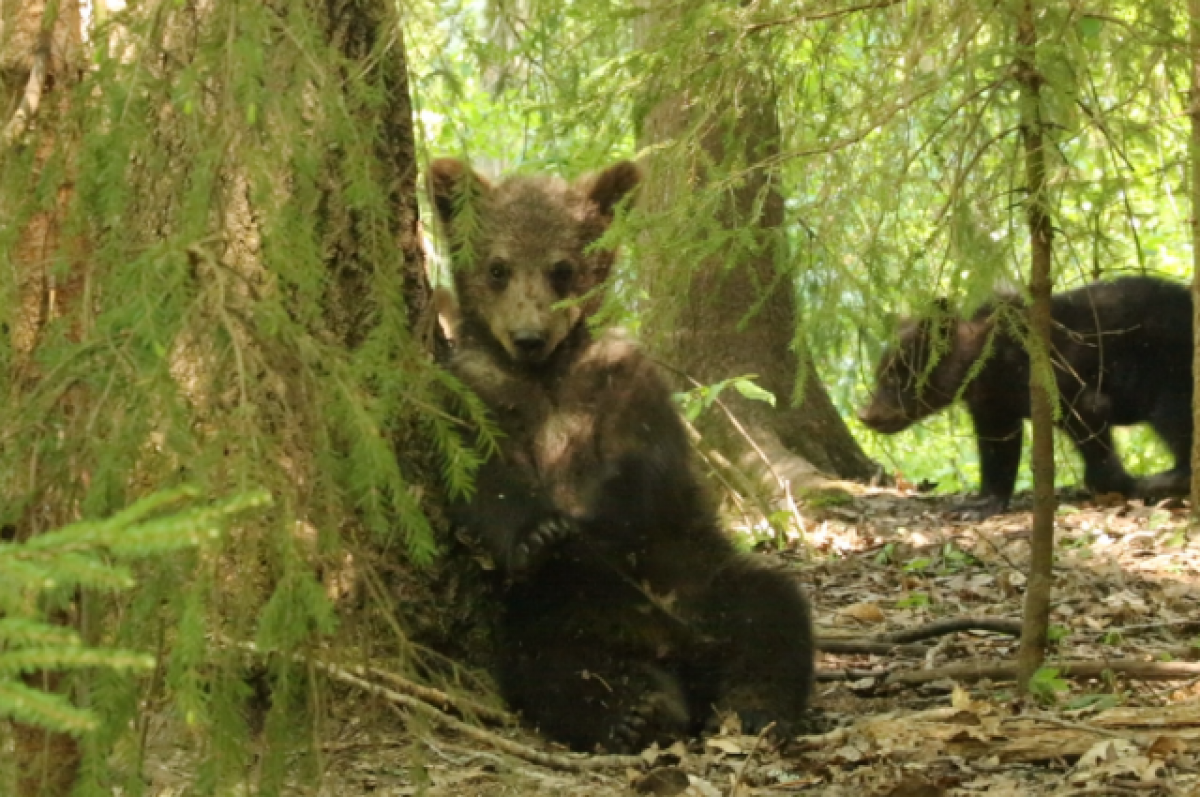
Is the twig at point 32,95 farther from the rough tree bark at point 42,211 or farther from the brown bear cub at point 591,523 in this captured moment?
the brown bear cub at point 591,523

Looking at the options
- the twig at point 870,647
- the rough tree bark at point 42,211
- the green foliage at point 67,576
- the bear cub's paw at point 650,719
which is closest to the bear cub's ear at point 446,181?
the rough tree bark at point 42,211

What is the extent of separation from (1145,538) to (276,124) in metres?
6.34

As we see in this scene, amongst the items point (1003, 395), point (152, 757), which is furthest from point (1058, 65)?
point (1003, 395)

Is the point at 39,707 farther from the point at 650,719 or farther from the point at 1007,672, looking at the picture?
the point at 1007,672

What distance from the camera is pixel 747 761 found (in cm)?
414

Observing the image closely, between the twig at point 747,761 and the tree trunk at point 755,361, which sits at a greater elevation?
the tree trunk at point 755,361

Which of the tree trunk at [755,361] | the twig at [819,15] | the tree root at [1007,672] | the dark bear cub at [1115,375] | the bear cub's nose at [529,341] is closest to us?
the twig at [819,15]

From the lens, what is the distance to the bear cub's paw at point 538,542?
4.71 metres

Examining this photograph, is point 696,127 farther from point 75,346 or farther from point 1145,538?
point 1145,538

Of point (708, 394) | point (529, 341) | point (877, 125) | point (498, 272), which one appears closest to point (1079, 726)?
point (877, 125)

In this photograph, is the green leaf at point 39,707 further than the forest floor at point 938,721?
No

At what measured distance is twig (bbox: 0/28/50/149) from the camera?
305cm

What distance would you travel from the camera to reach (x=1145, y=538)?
25.3 feet

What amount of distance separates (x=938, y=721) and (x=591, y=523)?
4.85 ft
